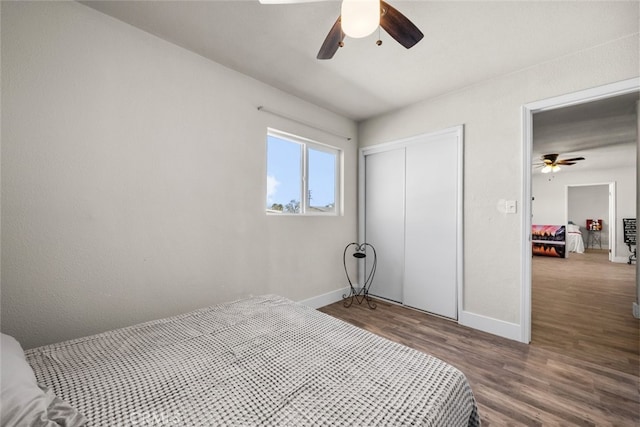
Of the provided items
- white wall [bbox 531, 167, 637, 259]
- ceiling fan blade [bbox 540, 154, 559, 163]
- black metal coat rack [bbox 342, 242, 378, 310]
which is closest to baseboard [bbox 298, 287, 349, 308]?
black metal coat rack [bbox 342, 242, 378, 310]

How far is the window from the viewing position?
2896 mm

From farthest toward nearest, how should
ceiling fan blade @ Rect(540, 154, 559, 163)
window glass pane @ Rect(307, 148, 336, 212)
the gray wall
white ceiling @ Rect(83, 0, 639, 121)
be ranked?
1. the gray wall
2. ceiling fan blade @ Rect(540, 154, 559, 163)
3. window glass pane @ Rect(307, 148, 336, 212)
4. white ceiling @ Rect(83, 0, 639, 121)

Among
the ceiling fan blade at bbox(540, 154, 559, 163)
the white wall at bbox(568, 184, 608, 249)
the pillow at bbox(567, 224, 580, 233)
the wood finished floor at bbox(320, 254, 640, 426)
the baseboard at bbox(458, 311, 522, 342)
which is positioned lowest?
the wood finished floor at bbox(320, 254, 640, 426)

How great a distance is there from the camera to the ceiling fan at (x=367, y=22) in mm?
1287

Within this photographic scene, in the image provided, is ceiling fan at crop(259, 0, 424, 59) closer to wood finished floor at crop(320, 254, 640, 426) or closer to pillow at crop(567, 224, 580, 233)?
wood finished floor at crop(320, 254, 640, 426)

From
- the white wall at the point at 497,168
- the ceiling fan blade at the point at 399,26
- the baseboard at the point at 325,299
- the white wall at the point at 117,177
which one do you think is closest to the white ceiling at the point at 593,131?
the white wall at the point at 497,168

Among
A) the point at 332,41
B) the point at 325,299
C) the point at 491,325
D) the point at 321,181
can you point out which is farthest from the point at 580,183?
the point at 332,41

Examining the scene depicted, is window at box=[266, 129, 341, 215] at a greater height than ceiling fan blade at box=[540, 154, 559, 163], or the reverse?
ceiling fan blade at box=[540, 154, 559, 163]

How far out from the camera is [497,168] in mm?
2572

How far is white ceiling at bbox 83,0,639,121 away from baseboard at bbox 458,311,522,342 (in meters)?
2.43

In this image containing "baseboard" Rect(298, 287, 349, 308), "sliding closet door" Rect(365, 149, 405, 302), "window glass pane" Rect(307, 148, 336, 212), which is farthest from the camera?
"sliding closet door" Rect(365, 149, 405, 302)

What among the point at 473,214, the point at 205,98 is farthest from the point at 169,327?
the point at 473,214

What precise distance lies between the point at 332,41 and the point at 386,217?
93.7 inches

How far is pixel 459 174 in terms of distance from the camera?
2818 millimetres
